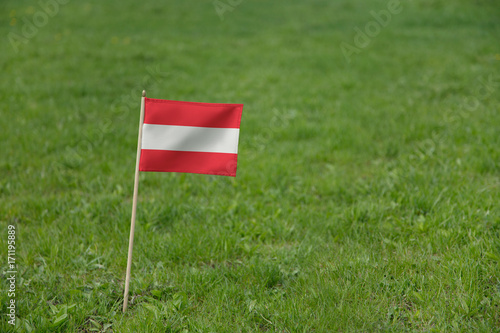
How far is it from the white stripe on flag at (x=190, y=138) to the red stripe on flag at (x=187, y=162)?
4 centimetres

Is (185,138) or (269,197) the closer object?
(185,138)

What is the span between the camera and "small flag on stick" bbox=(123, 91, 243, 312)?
2.88 meters

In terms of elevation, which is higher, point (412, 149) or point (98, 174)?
point (412, 149)

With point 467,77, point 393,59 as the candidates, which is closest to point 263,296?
point 467,77

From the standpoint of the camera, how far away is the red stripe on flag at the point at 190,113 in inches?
113

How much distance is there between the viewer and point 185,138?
9.65 feet

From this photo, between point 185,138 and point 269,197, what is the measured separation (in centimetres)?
177

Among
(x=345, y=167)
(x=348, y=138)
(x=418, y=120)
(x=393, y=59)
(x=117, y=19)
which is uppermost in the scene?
(x=117, y=19)

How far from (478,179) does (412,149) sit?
1.07 m

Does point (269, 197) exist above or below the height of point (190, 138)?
below

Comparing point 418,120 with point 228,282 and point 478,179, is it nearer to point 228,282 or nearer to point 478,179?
point 478,179

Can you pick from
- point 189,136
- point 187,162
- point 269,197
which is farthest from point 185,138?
point 269,197

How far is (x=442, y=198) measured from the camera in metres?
4.04

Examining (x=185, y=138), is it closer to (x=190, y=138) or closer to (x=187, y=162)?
(x=190, y=138)
